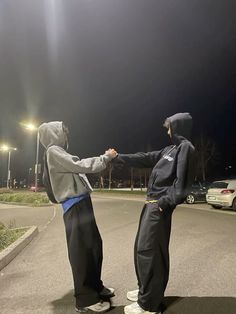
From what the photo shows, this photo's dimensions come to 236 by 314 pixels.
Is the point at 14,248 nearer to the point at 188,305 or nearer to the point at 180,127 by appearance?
the point at 188,305

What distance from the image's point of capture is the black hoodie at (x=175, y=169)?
3680mm

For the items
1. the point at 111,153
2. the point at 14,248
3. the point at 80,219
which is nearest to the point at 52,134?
the point at 111,153

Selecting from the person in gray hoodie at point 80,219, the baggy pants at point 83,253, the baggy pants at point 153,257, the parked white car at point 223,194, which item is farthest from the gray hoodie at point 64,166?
the parked white car at point 223,194

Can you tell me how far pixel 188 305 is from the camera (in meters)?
4.09

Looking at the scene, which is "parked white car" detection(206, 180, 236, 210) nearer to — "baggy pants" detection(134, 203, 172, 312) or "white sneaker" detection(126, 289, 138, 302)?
"white sneaker" detection(126, 289, 138, 302)

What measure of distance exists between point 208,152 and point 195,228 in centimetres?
3770

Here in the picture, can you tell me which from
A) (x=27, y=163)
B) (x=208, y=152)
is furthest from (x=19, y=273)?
(x=27, y=163)

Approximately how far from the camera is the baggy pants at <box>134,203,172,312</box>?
12.2 ft

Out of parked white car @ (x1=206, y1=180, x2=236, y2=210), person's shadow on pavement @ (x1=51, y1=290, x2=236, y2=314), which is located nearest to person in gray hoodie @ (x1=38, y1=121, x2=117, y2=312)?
person's shadow on pavement @ (x1=51, y1=290, x2=236, y2=314)

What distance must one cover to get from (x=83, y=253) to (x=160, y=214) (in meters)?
0.90

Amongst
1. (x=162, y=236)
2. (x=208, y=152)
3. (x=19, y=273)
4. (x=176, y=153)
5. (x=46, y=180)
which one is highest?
(x=208, y=152)

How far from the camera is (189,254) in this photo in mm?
6883

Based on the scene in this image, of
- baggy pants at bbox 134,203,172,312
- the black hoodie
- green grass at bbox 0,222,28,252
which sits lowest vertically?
green grass at bbox 0,222,28,252

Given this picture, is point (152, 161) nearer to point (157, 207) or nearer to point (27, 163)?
point (157, 207)
